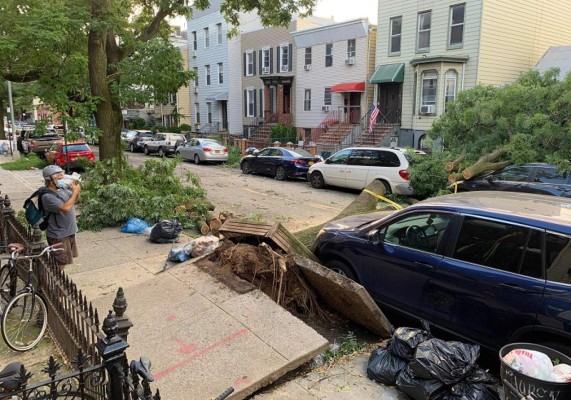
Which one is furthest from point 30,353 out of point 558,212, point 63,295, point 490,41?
point 490,41

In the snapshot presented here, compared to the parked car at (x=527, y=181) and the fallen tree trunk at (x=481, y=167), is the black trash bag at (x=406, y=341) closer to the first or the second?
the parked car at (x=527, y=181)

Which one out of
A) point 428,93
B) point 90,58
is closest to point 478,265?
point 90,58

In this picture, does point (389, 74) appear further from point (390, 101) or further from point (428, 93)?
point (428, 93)

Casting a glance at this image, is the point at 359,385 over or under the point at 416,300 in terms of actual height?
under

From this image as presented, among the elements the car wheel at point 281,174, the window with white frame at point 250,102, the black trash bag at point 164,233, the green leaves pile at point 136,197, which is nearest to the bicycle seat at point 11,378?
the black trash bag at point 164,233

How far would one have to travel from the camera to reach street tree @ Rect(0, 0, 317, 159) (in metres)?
9.10

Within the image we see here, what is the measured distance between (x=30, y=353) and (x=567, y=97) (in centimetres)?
1048

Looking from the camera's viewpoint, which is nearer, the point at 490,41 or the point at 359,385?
the point at 359,385

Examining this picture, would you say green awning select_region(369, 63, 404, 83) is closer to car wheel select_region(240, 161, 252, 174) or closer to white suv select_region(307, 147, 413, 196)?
car wheel select_region(240, 161, 252, 174)

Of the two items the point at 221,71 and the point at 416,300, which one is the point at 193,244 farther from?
the point at 221,71

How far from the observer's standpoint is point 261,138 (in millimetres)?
32062

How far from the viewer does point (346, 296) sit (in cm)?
505

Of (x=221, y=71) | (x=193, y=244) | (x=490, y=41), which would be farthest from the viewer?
(x=221, y=71)

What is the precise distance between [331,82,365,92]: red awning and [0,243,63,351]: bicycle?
74.3 ft
